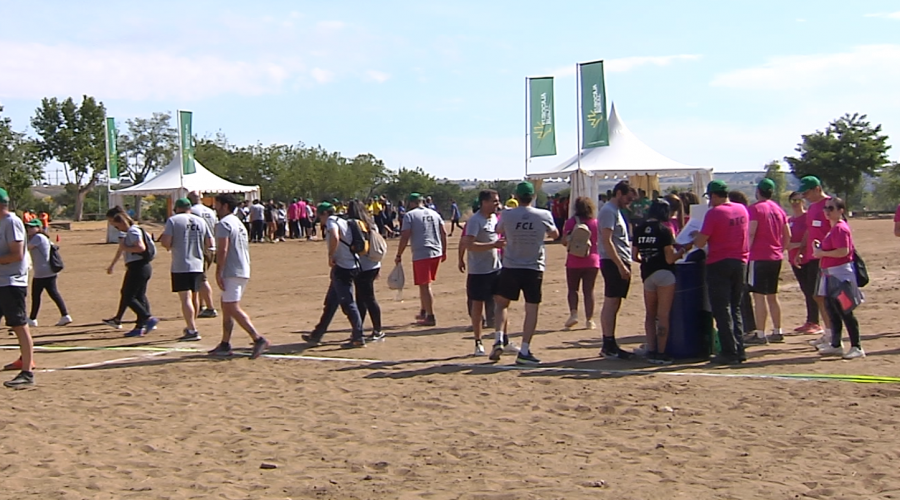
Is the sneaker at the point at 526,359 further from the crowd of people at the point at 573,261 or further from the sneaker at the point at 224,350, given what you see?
the sneaker at the point at 224,350

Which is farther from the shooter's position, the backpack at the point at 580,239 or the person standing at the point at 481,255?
the person standing at the point at 481,255

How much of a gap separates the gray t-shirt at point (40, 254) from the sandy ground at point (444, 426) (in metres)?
1.97

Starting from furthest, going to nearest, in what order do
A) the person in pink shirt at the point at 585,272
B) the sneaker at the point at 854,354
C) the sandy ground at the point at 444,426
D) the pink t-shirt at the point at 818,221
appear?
1. the person in pink shirt at the point at 585,272
2. the pink t-shirt at the point at 818,221
3. the sneaker at the point at 854,354
4. the sandy ground at the point at 444,426

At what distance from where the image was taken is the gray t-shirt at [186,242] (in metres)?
11.5

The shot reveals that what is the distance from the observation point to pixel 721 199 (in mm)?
8922

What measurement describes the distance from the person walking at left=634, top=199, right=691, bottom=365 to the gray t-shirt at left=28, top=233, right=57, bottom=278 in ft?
26.0

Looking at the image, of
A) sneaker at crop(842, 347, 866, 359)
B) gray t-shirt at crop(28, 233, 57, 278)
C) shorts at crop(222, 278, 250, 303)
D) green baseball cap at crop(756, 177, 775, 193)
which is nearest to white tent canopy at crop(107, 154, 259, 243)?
gray t-shirt at crop(28, 233, 57, 278)

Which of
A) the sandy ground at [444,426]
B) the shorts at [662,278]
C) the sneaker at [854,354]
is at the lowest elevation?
the sandy ground at [444,426]

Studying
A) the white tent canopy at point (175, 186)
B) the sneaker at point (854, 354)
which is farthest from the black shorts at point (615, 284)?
the white tent canopy at point (175, 186)

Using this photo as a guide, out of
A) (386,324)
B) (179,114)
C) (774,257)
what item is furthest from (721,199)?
(179,114)

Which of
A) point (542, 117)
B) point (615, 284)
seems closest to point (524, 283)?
point (615, 284)

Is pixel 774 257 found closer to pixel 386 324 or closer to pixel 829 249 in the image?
pixel 829 249

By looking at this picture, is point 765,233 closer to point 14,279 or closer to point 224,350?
point 224,350

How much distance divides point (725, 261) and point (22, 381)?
20.7 feet
